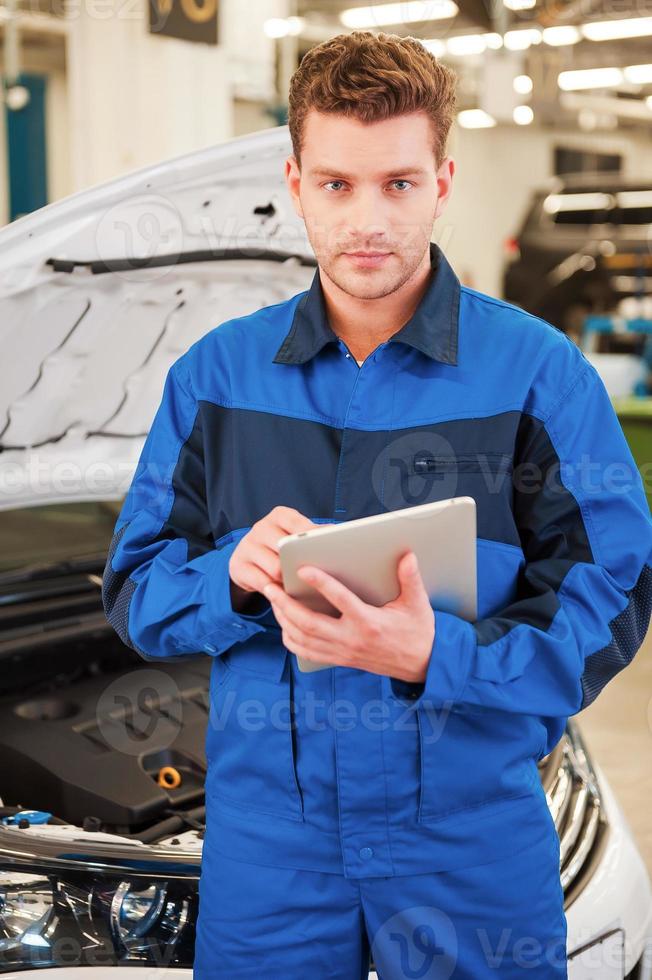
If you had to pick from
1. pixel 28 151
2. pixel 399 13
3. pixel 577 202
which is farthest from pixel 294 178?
pixel 577 202

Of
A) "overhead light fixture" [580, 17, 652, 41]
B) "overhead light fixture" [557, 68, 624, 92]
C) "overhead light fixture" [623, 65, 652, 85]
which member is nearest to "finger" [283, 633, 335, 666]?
"overhead light fixture" [580, 17, 652, 41]

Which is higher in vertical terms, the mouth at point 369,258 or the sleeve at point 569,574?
the mouth at point 369,258

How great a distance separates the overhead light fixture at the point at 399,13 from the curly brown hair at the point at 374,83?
20.9 feet

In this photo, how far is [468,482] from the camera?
114 cm

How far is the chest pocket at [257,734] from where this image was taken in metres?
1.14

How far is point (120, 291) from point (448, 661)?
1.13m

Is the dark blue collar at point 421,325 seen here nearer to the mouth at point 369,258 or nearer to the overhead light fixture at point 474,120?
the mouth at point 369,258

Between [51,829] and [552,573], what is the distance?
908 millimetres

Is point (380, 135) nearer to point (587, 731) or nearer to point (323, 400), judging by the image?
point (323, 400)

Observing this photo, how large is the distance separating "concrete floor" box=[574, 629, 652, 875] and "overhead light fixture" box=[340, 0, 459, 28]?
485 cm

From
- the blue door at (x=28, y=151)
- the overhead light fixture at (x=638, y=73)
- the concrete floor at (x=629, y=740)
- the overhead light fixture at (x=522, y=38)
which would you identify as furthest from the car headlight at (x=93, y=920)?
the overhead light fixture at (x=638, y=73)

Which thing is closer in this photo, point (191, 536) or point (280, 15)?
point (191, 536)

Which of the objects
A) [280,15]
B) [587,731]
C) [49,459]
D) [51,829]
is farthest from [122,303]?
[280,15]

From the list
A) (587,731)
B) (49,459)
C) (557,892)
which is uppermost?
(49,459)
